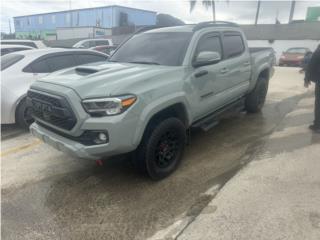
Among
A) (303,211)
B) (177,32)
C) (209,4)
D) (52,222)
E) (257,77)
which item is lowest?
(52,222)

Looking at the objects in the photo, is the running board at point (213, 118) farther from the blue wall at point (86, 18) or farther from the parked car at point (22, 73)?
the blue wall at point (86, 18)

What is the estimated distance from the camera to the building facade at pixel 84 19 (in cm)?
5303

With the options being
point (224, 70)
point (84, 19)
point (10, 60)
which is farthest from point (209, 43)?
point (84, 19)

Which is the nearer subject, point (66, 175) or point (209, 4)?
point (66, 175)

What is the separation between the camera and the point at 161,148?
12.5ft

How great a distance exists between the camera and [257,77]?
628cm

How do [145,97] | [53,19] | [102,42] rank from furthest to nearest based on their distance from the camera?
[53,19], [102,42], [145,97]

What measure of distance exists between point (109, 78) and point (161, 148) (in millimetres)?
1087

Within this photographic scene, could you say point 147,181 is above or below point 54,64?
below

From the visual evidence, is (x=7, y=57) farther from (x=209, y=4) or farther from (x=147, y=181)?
(x=209, y=4)

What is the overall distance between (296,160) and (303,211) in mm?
1327

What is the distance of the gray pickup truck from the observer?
125 inches

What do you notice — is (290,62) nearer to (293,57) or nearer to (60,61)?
(293,57)

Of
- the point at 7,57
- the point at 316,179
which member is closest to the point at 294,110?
the point at 316,179
